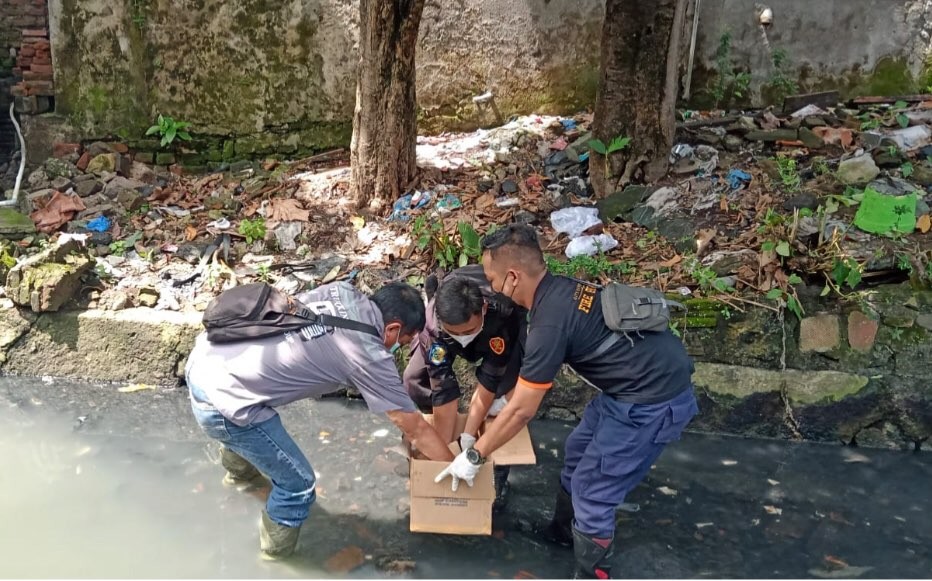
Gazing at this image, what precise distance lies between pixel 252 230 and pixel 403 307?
126 inches

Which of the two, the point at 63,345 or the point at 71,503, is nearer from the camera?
the point at 71,503

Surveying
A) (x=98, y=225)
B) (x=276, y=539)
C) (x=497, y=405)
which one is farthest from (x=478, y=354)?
(x=98, y=225)

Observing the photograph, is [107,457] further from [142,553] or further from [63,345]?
[63,345]

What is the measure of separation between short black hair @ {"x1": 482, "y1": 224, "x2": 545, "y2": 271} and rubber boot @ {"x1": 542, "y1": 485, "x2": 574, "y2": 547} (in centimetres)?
118

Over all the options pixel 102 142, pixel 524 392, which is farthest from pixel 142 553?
pixel 102 142

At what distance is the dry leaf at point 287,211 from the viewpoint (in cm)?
632

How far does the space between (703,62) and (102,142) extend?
5.65m

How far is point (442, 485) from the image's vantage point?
3439mm

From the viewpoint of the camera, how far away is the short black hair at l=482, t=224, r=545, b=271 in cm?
333

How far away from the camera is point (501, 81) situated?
7531 mm

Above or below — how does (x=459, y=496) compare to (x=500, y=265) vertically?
below

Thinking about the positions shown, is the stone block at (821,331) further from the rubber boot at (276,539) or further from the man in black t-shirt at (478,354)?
the rubber boot at (276,539)

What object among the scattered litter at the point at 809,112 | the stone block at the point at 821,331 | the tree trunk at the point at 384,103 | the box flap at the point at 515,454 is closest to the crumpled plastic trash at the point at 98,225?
the tree trunk at the point at 384,103

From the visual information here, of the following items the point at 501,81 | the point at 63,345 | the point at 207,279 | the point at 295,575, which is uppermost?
the point at 501,81
